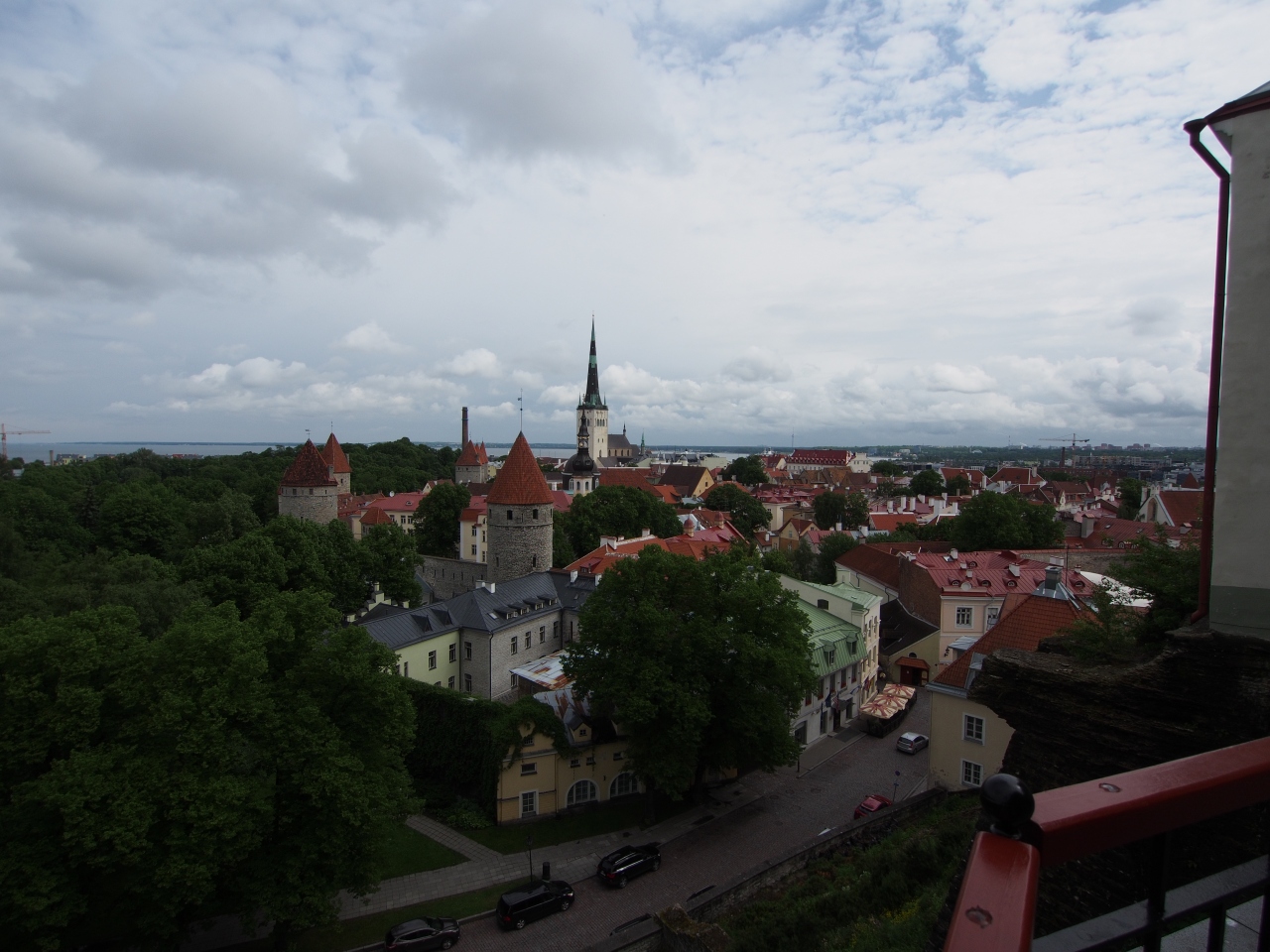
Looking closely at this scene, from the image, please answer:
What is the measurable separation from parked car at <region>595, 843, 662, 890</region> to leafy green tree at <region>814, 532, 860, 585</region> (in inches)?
1125

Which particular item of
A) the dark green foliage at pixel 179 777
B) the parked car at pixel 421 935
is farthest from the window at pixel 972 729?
→ the dark green foliage at pixel 179 777

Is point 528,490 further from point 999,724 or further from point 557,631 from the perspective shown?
point 999,724

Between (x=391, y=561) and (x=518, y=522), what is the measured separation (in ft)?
19.1

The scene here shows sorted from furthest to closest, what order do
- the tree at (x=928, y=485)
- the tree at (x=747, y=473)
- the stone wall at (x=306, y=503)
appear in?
1. the tree at (x=747, y=473)
2. the tree at (x=928, y=485)
3. the stone wall at (x=306, y=503)

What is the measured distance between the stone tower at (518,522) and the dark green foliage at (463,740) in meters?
11.2

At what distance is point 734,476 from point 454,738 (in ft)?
306

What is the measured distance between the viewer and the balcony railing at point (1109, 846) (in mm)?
1406

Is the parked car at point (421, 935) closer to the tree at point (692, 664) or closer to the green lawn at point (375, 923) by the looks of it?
the green lawn at point (375, 923)

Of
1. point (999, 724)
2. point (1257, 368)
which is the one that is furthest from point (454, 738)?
point (1257, 368)

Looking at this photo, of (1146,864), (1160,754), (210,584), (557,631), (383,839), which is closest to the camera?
(1146,864)

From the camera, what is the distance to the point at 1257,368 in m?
5.43

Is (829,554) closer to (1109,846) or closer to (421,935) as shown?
(421,935)

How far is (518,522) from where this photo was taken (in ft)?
111

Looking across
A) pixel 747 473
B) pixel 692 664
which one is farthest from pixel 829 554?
pixel 747 473
